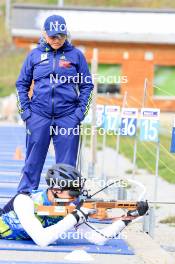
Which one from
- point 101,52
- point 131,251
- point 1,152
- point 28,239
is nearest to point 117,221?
point 131,251

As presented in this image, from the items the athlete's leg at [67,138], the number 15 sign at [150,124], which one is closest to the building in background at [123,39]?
the number 15 sign at [150,124]

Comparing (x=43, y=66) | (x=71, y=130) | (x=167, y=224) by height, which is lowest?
(x=167, y=224)

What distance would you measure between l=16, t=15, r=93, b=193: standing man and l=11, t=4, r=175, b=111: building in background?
2496cm

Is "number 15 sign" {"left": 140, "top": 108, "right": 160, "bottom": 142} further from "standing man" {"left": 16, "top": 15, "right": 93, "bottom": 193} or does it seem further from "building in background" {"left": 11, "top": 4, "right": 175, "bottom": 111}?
"building in background" {"left": 11, "top": 4, "right": 175, "bottom": 111}

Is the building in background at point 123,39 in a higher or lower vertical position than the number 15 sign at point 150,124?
higher

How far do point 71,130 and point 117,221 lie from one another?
54.3 inches

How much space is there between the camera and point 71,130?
927 cm

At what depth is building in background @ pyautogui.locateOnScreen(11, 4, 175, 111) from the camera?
1378 inches

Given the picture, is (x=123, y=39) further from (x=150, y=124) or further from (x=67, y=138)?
(x=67, y=138)

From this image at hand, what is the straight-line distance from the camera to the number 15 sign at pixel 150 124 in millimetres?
11781

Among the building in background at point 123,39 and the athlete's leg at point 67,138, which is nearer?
the athlete's leg at point 67,138

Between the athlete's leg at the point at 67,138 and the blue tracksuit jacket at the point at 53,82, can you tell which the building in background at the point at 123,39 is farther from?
the athlete's leg at the point at 67,138

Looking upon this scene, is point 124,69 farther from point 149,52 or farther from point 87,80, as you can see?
point 87,80

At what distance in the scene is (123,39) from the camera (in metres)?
35.2
